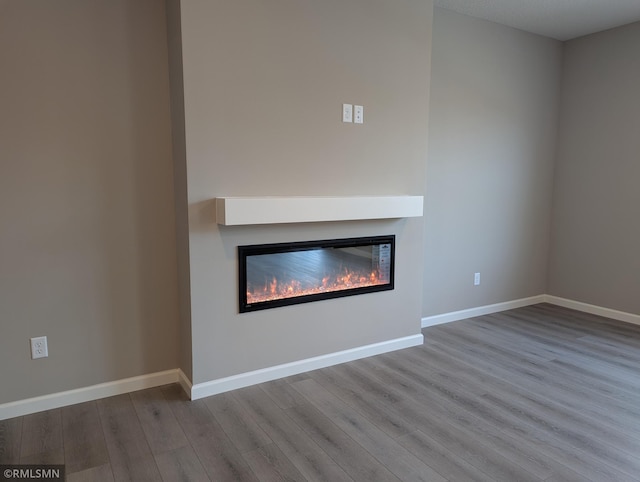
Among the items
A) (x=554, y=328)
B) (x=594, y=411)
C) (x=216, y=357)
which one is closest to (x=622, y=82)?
(x=554, y=328)

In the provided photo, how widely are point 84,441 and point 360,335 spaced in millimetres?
1786

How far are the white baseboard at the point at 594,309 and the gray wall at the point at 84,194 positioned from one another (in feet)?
12.9

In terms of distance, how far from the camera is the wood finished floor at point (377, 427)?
195 cm

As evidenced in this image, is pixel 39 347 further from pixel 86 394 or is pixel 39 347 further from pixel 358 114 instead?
pixel 358 114

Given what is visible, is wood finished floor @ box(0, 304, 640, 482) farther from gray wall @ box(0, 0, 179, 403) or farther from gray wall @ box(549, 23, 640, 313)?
gray wall @ box(549, 23, 640, 313)

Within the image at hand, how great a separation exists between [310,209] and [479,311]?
7.77ft

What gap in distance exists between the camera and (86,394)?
2520mm

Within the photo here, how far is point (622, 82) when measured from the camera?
→ 399 centimetres

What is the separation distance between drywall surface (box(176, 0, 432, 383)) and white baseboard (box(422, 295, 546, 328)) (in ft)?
2.19

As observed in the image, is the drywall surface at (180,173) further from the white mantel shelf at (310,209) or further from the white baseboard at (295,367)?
the white mantel shelf at (310,209)

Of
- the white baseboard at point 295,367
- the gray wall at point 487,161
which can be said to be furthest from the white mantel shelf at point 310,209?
the white baseboard at point 295,367

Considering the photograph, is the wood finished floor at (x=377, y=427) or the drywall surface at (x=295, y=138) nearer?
the wood finished floor at (x=377, y=427)

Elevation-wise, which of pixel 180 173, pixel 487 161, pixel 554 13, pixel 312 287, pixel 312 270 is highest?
pixel 554 13

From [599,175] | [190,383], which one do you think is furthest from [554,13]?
[190,383]
